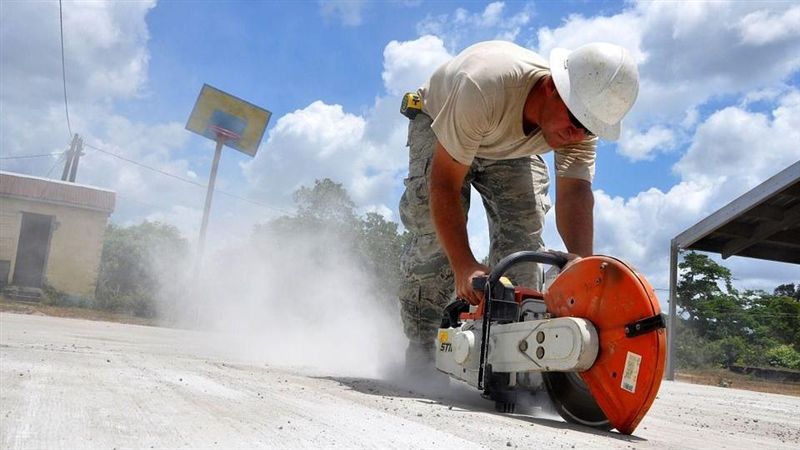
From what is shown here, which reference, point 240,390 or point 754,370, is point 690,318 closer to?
point 754,370

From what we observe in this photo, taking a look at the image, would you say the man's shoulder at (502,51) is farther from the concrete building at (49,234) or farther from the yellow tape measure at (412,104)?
the concrete building at (49,234)

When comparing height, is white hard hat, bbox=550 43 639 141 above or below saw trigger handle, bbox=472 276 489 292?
above

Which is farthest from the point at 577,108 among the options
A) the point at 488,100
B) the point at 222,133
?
the point at 222,133

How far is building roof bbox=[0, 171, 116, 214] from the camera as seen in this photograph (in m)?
20.5

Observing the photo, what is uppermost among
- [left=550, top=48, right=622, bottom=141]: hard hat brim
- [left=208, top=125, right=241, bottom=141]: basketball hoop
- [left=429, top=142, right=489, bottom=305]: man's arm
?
[left=208, top=125, right=241, bottom=141]: basketball hoop

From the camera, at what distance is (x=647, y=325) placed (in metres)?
1.89

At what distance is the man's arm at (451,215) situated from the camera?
2.68 meters

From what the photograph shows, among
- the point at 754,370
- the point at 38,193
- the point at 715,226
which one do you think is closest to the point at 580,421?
the point at 715,226

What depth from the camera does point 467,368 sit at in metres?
2.51

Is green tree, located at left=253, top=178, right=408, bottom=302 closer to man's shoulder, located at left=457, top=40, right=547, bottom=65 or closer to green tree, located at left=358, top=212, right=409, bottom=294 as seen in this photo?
green tree, located at left=358, top=212, right=409, bottom=294

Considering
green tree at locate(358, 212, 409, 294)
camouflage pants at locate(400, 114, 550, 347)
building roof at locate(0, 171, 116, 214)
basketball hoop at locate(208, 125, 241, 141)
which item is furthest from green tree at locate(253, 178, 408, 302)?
camouflage pants at locate(400, 114, 550, 347)

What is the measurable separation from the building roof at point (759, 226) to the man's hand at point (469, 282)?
682 cm

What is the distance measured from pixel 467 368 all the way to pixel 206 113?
61.3 feet

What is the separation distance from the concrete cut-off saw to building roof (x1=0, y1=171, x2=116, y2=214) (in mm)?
21553
